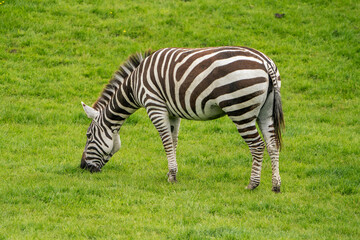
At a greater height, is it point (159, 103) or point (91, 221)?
point (159, 103)

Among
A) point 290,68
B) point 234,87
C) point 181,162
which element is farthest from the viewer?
point 290,68

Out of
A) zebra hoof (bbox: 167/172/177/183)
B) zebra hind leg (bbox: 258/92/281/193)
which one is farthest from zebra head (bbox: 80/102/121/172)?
zebra hind leg (bbox: 258/92/281/193)

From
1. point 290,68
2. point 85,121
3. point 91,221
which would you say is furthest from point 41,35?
point 91,221

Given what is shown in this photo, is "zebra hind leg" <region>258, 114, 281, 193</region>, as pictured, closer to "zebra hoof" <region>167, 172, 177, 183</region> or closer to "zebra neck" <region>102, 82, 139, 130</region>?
"zebra hoof" <region>167, 172, 177, 183</region>

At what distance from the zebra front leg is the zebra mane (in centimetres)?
114

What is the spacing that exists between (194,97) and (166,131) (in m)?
1.02

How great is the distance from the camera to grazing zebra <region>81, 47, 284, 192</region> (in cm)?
834

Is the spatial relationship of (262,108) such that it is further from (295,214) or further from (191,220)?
(191,220)

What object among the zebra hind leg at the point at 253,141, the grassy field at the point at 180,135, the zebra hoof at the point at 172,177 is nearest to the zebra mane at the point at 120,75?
the grassy field at the point at 180,135

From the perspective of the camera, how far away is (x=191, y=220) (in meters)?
7.32

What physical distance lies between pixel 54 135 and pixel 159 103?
409 centimetres

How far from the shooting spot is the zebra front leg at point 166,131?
30.7 ft

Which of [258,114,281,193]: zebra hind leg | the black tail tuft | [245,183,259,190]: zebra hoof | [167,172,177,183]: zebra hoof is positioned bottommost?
[167,172,177,183]: zebra hoof

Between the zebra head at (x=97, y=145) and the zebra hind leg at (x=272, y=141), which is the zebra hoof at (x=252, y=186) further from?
the zebra head at (x=97, y=145)
